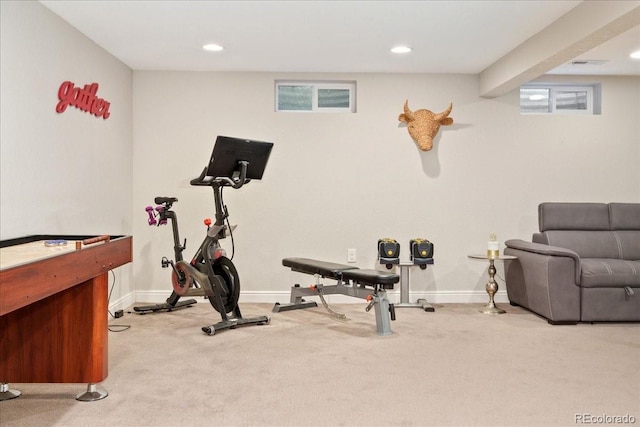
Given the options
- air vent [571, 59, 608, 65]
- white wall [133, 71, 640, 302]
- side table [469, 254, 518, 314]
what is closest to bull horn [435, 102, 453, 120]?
white wall [133, 71, 640, 302]

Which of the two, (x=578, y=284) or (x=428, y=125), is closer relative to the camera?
(x=578, y=284)

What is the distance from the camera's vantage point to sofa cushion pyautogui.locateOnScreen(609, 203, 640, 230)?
548cm

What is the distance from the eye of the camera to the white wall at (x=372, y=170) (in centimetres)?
570

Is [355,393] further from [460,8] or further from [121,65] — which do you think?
[121,65]

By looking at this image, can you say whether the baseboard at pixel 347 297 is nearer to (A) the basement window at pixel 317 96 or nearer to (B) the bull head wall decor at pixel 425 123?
(B) the bull head wall decor at pixel 425 123

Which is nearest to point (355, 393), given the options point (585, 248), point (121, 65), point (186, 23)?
point (186, 23)

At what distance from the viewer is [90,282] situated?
9.42ft

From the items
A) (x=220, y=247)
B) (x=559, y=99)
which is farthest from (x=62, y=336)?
(x=559, y=99)

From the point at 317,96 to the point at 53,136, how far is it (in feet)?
8.99

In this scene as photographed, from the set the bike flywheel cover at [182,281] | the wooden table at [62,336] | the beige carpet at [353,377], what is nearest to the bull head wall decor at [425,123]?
the beige carpet at [353,377]

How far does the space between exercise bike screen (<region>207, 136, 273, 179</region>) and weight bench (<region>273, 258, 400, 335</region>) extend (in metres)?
0.94

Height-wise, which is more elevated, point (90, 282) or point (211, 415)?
point (90, 282)

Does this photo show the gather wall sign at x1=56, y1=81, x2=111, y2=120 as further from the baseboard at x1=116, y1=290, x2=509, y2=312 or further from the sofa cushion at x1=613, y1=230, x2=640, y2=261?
the sofa cushion at x1=613, y1=230, x2=640, y2=261

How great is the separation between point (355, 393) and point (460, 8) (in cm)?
256
